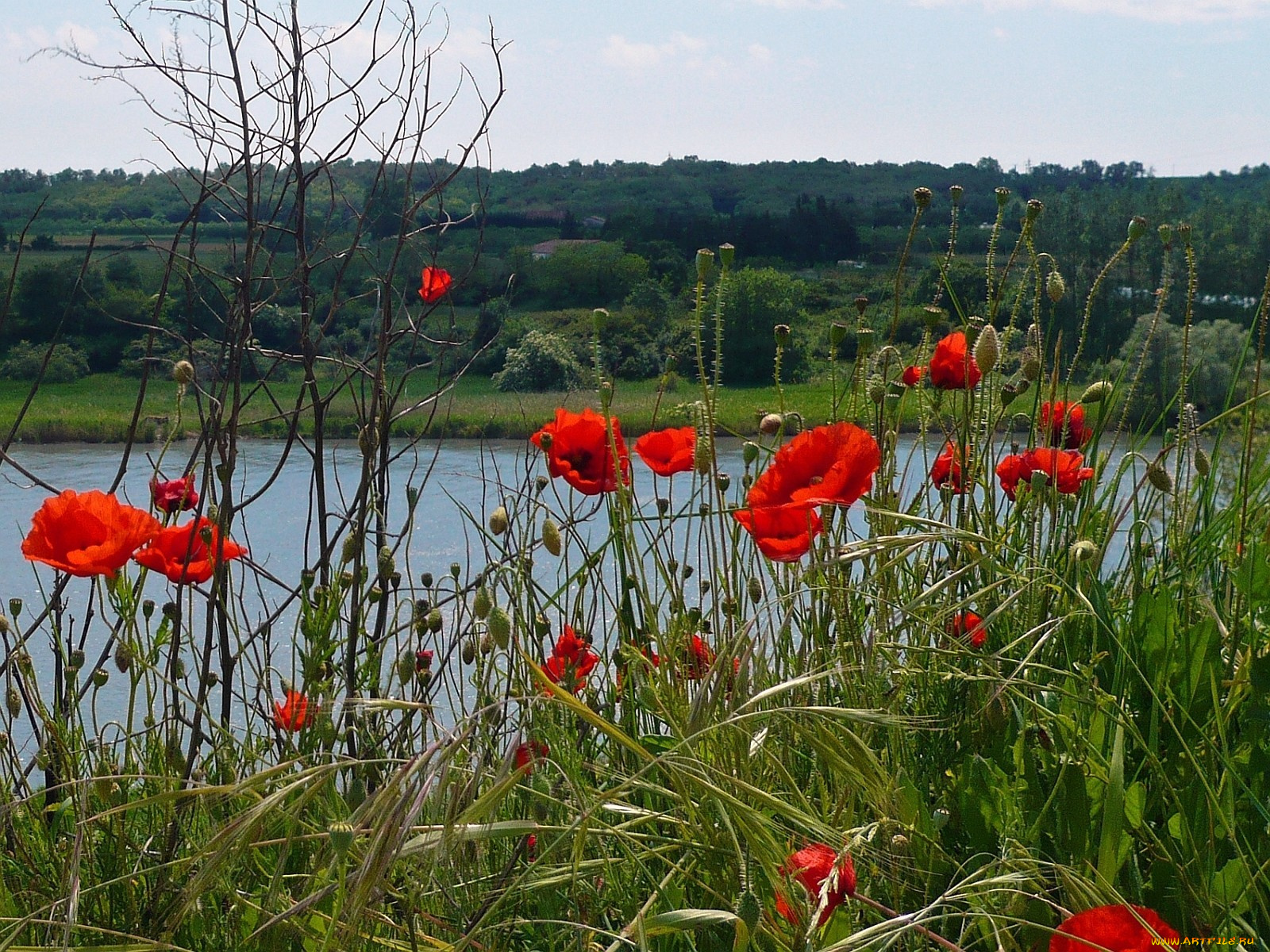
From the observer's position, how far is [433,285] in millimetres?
1561

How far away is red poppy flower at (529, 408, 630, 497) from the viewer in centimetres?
127

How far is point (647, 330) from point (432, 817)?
37.1 feet

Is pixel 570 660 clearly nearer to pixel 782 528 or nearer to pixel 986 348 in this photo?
pixel 782 528

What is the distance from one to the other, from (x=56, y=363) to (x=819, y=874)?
1778 centimetres

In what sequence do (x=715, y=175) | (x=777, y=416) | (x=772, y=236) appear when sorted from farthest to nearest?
1. (x=715, y=175)
2. (x=772, y=236)
3. (x=777, y=416)

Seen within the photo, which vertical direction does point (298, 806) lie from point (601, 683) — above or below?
above

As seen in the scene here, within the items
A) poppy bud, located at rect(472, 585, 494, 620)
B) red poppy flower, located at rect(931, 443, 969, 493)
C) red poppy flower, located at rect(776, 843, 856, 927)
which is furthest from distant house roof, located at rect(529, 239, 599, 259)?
red poppy flower, located at rect(776, 843, 856, 927)

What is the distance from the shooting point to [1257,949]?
69cm

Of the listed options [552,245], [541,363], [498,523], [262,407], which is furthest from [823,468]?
[552,245]

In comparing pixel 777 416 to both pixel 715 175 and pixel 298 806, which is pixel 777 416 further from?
pixel 715 175

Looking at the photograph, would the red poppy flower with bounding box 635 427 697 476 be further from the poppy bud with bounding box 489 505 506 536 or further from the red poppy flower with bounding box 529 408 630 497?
the poppy bud with bounding box 489 505 506 536

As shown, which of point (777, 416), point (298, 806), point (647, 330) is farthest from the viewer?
point (647, 330)

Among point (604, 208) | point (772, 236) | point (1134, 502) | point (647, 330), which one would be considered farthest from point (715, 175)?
point (1134, 502)

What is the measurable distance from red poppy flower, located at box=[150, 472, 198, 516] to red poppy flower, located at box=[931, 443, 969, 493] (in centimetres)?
85
